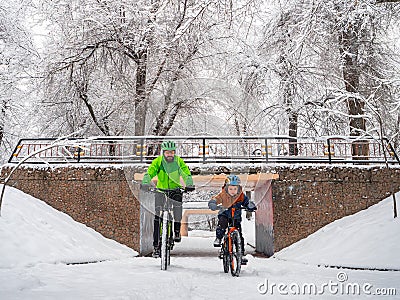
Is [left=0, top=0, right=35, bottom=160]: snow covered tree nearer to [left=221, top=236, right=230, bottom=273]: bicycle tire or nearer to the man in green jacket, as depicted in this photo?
the man in green jacket

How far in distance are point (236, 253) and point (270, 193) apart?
23.7ft

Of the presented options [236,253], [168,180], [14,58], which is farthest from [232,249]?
[14,58]

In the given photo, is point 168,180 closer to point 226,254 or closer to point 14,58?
point 226,254

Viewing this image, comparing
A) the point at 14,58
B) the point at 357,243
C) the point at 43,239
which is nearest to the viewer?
the point at 43,239

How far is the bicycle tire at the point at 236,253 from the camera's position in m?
5.91

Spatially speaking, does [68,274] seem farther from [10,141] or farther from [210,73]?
[10,141]

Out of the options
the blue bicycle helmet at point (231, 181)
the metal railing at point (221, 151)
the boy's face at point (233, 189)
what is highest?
the metal railing at point (221, 151)

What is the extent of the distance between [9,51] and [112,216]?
1061 centimetres

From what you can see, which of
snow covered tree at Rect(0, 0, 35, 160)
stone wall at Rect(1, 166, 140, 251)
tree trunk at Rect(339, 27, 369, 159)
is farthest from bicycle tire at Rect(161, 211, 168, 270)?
snow covered tree at Rect(0, 0, 35, 160)

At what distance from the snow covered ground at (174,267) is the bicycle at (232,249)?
186 millimetres

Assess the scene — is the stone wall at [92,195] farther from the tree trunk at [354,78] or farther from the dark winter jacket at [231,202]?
the tree trunk at [354,78]

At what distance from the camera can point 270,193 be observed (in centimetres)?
1301

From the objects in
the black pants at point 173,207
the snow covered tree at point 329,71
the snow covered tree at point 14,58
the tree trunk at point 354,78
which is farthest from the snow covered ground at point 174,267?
the snow covered tree at point 14,58

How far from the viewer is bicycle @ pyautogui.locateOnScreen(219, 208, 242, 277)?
5941 millimetres
